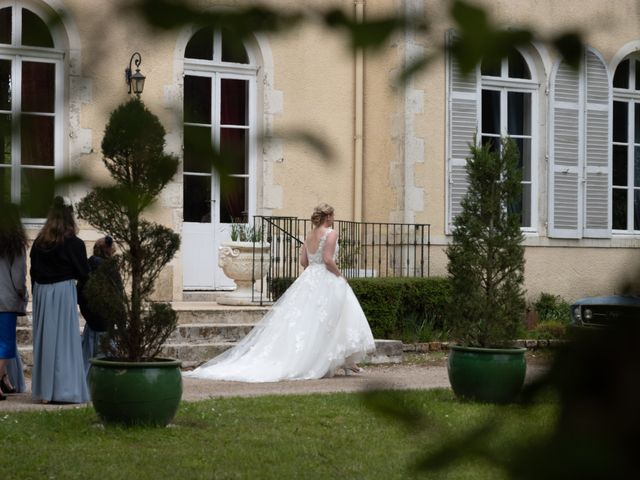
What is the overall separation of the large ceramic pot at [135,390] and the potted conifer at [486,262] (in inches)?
90.4

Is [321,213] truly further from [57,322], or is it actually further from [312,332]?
[57,322]

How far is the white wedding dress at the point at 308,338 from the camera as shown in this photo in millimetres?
10172

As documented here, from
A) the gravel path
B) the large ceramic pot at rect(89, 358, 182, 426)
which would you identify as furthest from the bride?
the large ceramic pot at rect(89, 358, 182, 426)

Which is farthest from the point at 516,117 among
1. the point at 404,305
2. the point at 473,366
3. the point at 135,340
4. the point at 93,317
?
the point at 135,340

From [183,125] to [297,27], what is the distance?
5.2 inches

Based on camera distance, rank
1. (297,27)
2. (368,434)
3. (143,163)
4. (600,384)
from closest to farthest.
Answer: (600,384), (297,27), (143,163), (368,434)

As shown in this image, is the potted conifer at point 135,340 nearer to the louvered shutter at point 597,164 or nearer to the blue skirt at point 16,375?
the blue skirt at point 16,375

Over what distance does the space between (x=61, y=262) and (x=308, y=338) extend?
9.34 ft

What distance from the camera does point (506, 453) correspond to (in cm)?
79

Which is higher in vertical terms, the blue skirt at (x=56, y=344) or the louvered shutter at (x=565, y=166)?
the louvered shutter at (x=565, y=166)

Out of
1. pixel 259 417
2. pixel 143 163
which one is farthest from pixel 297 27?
pixel 259 417

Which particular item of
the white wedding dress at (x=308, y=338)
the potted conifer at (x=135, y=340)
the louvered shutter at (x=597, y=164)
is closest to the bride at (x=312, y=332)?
the white wedding dress at (x=308, y=338)

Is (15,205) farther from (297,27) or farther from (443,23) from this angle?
(443,23)

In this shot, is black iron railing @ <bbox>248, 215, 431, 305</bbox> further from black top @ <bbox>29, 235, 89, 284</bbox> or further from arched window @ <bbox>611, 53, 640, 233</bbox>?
black top @ <bbox>29, 235, 89, 284</bbox>
